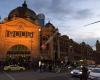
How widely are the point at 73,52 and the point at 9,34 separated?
4110 centimetres

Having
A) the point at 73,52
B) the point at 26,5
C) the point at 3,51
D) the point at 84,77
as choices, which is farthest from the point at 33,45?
the point at 84,77

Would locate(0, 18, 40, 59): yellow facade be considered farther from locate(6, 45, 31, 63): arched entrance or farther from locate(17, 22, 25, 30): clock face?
locate(6, 45, 31, 63): arched entrance

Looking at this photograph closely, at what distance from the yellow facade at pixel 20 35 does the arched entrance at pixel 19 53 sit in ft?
2.42

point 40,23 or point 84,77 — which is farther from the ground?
point 40,23

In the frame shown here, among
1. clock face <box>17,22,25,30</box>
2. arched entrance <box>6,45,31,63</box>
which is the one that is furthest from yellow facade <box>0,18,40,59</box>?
arched entrance <box>6,45,31,63</box>

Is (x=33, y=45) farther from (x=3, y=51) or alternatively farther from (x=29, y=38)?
(x=3, y=51)

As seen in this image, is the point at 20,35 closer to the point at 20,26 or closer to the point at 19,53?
the point at 20,26

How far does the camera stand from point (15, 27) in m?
103

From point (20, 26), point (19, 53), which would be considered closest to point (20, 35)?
point (20, 26)

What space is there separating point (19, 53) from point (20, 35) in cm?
557

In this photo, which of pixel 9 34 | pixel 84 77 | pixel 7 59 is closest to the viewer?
pixel 84 77

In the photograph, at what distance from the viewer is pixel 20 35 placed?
336 feet

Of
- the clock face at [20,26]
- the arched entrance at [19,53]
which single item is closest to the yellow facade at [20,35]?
the clock face at [20,26]

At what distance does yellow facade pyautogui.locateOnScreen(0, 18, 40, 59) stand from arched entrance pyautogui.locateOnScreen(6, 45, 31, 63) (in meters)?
0.74
